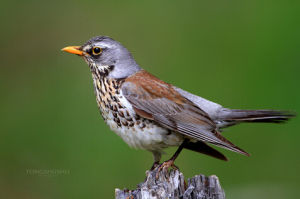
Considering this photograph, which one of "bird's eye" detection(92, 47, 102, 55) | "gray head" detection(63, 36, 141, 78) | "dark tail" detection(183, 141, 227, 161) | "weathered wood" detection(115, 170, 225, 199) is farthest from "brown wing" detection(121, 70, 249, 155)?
"weathered wood" detection(115, 170, 225, 199)

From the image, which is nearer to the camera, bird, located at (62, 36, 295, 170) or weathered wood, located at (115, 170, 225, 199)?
weathered wood, located at (115, 170, 225, 199)

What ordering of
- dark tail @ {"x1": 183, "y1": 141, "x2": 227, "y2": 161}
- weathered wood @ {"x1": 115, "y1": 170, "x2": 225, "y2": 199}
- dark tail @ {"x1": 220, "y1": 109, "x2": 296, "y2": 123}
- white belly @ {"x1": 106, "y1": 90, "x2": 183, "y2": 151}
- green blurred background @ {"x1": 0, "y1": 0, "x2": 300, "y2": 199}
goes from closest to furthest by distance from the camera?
1. weathered wood @ {"x1": 115, "y1": 170, "x2": 225, "y2": 199}
2. white belly @ {"x1": 106, "y1": 90, "x2": 183, "y2": 151}
3. dark tail @ {"x1": 220, "y1": 109, "x2": 296, "y2": 123}
4. dark tail @ {"x1": 183, "y1": 141, "x2": 227, "y2": 161}
5. green blurred background @ {"x1": 0, "y1": 0, "x2": 300, "y2": 199}

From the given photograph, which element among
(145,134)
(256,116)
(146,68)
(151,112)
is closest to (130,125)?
(145,134)

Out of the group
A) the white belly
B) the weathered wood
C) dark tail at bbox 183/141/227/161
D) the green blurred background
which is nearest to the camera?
the weathered wood

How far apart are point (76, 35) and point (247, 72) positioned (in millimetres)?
3397

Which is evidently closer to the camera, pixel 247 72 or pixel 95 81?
pixel 95 81

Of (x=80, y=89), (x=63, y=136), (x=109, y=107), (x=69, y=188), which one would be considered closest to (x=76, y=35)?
(x=80, y=89)

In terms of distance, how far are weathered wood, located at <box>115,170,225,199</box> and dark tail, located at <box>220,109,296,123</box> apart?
1.64 m

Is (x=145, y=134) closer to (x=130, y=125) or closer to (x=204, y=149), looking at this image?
(x=130, y=125)

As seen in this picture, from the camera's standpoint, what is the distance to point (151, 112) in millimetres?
7305

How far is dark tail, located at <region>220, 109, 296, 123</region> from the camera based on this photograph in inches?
294

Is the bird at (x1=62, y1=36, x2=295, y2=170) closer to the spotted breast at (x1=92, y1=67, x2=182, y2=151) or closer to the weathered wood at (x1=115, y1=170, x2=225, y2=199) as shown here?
the spotted breast at (x1=92, y1=67, x2=182, y2=151)

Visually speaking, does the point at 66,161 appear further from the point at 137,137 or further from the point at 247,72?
the point at 247,72

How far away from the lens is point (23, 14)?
11.6 metres
